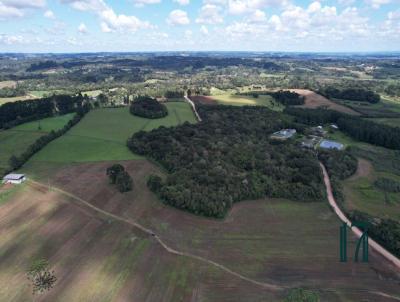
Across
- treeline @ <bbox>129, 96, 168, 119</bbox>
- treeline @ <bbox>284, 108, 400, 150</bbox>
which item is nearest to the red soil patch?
treeline @ <bbox>129, 96, 168, 119</bbox>

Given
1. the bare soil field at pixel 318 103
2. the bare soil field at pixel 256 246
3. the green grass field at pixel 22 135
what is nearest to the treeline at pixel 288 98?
the bare soil field at pixel 318 103

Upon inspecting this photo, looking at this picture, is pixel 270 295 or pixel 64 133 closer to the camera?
pixel 270 295

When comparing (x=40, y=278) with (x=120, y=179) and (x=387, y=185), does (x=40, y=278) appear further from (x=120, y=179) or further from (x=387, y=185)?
(x=387, y=185)

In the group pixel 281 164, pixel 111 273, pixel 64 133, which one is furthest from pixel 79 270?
pixel 64 133

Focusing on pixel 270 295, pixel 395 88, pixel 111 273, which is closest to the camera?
pixel 270 295

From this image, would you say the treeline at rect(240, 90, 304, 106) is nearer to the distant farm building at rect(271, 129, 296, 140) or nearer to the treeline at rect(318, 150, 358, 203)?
the distant farm building at rect(271, 129, 296, 140)

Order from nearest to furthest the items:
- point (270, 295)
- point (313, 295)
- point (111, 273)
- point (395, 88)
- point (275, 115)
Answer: point (313, 295)
point (270, 295)
point (111, 273)
point (275, 115)
point (395, 88)

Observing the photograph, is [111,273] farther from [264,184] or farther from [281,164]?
[281,164]

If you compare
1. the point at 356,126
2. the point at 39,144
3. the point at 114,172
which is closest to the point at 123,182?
the point at 114,172
